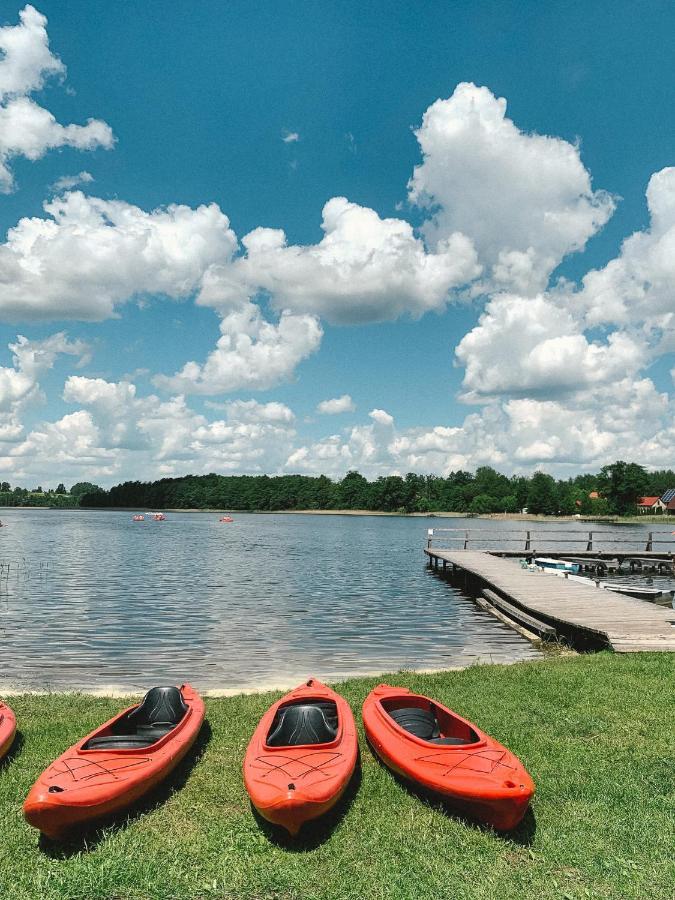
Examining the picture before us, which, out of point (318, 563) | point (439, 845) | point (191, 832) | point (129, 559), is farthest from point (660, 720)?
point (129, 559)

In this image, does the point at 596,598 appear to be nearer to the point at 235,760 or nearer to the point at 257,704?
the point at 257,704

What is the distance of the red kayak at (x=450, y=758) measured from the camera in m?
6.20

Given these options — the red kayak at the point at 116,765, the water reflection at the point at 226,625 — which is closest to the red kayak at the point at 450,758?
the red kayak at the point at 116,765

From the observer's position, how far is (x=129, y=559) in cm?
4544

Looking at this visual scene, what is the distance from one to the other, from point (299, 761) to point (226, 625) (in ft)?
48.1

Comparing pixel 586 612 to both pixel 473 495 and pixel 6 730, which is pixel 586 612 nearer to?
pixel 6 730

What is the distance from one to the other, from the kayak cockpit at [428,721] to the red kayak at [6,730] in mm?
5154

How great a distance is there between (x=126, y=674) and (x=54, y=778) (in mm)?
8454

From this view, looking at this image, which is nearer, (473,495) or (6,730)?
(6,730)

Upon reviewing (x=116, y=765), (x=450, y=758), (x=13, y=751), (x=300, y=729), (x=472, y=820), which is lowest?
(x=13, y=751)

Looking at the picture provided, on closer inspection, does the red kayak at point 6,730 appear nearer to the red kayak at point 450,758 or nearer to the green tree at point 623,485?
the red kayak at point 450,758

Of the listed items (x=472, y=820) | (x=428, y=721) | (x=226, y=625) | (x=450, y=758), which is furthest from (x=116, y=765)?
(x=226, y=625)

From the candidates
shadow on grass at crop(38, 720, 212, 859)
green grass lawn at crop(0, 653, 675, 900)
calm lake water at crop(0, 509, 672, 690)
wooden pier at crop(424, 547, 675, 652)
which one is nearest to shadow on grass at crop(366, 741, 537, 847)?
green grass lawn at crop(0, 653, 675, 900)

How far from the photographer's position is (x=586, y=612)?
58.9 ft
